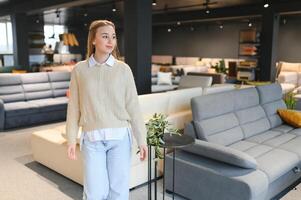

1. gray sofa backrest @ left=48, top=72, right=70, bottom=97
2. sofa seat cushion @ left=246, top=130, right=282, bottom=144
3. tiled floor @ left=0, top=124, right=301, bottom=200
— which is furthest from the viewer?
gray sofa backrest @ left=48, top=72, right=70, bottom=97

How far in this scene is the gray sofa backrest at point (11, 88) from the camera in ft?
19.3

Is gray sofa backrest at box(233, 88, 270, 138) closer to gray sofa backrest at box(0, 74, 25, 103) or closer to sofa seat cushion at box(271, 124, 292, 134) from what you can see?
sofa seat cushion at box(271, 124, 292, 134)

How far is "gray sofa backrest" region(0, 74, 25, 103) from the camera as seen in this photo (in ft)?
19.3

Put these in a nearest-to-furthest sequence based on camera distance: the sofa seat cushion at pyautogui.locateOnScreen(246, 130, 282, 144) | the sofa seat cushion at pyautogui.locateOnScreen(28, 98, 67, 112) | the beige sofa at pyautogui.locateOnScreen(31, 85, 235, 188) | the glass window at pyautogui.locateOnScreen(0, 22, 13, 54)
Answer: the beige sofa at pyautogui.locateOnScreen(31, 85, 235, 188), the sofa seat cushion at pyautogui.locateOnScreen(246, 130, 282, 144), the sofa seat cushion at pyautogui.locateOnScreen(28, 98, 67, 112), the glass window at pyautogui.locateOnScreen(0, 22, 13, 54)

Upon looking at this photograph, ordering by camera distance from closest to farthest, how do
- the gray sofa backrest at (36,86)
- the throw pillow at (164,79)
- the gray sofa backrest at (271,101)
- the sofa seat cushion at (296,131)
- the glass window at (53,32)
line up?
the sofa seat cushion at (296,131), the gray sofa backrest at (271,101), the gray sofa backrest at (36,86), the throw pillow at (164,79), the glass window at (53,32)

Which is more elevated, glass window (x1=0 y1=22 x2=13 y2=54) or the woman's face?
glass window (x1=0 y1=22 x2=13 y2=54)

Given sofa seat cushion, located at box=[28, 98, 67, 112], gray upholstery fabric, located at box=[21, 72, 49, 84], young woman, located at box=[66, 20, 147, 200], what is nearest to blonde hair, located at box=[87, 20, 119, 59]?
young woman, located at box=[66, 20, 147, 200]

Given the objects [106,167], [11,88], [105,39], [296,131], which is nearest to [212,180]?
Result: [106,167]

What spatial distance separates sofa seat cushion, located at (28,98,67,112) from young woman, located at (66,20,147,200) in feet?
13.7

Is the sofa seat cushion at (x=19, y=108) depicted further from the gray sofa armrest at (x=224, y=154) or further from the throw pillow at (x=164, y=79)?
the gray sofa armrest at (x=224, y=154)

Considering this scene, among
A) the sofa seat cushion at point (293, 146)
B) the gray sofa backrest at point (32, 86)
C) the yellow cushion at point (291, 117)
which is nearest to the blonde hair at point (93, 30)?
the sofa seat cushion at point (293, 146)

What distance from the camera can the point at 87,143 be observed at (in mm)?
1904

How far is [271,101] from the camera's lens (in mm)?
4281

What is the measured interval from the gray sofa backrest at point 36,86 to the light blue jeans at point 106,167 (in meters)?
4.71
